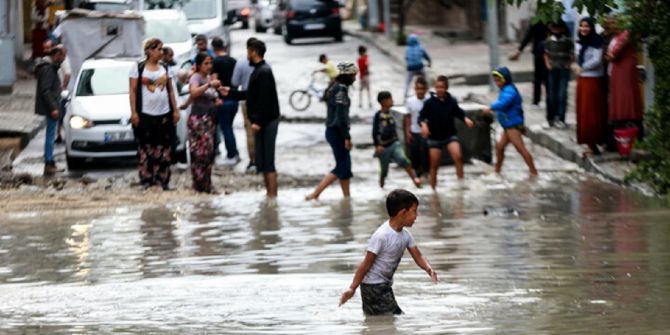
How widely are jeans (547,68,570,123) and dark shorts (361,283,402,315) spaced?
15115 millimetres

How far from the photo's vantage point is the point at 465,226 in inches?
635

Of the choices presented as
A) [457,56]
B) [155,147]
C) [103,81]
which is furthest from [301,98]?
[155,147]

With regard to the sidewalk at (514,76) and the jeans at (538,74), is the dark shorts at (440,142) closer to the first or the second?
the sidewalk at (514,76)

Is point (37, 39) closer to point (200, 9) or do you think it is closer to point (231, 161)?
point (200, 9)

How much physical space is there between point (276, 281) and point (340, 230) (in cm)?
348

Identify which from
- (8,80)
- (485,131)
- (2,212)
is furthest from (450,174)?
(8,80)

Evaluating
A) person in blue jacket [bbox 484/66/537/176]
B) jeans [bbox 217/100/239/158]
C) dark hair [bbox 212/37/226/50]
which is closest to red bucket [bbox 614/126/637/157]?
person in blue jacket [bbox 484/66/537/176]

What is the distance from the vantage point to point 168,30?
116 ft

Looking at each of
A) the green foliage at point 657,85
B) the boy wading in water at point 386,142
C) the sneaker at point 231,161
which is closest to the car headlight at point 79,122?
the sneaker at point 231,161

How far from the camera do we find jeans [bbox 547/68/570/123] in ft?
84.3

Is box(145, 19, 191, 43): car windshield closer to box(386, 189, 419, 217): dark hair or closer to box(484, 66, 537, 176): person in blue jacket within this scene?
box(484, 66, 537, 176): person in blue jacket

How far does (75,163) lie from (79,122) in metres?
0.58

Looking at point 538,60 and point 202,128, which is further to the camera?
point 538,60

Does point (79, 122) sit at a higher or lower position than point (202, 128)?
lower
